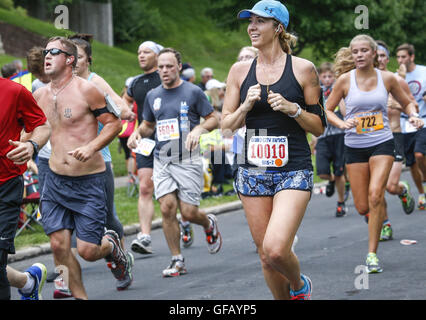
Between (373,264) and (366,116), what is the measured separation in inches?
61.0

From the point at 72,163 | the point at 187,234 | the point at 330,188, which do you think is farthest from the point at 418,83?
the point at 72,163

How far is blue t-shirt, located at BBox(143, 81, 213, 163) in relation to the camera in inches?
348

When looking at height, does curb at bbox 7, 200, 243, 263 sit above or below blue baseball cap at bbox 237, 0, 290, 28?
below

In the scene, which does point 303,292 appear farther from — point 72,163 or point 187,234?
point 187,234

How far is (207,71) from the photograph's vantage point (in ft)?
63.9

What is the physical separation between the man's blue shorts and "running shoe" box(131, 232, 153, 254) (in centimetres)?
255

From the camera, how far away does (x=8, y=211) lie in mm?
5816

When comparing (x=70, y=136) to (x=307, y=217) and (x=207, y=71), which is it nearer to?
(x=307, y=217)

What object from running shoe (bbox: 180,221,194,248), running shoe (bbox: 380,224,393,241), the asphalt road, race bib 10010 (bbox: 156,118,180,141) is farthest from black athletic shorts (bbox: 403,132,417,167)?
race bib 10010 (bbox: 156,118,180,141)

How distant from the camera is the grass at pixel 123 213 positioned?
10.9 meters

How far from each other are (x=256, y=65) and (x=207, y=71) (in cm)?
1372

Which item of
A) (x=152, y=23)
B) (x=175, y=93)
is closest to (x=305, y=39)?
(x=152, y=23)

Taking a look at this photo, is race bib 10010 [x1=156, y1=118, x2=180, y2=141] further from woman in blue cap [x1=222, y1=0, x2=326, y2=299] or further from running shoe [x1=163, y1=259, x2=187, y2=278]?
woman in blue cap [x1=222, y1=0, x2=326, y2=299]

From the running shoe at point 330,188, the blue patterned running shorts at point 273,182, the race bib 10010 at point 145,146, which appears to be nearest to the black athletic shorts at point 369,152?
the race bib 10010 at point 145,146
